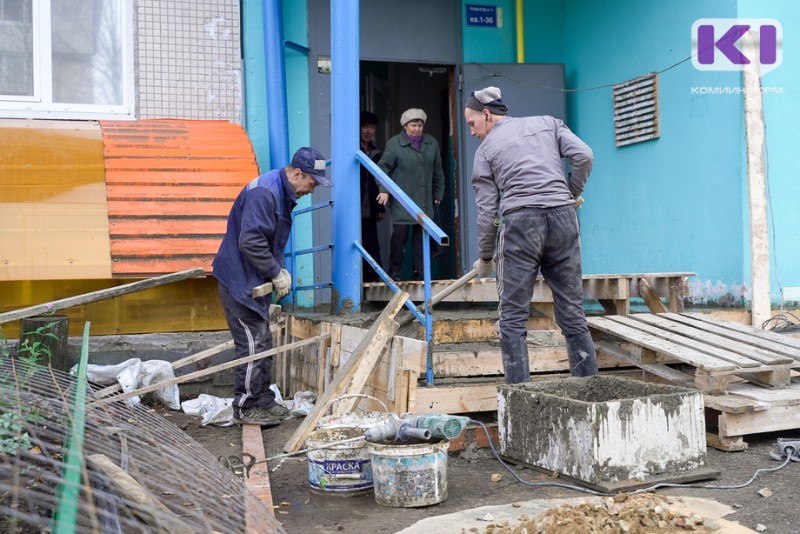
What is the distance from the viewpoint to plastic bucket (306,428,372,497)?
400 cm

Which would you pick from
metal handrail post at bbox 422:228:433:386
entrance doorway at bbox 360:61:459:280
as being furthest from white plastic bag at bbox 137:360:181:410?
entrance doorway at bbox 360:61:459:280

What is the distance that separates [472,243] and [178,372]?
10.8 ft

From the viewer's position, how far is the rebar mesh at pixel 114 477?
248cm

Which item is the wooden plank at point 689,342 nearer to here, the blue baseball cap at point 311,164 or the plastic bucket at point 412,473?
the plastic bucket at point 412,473

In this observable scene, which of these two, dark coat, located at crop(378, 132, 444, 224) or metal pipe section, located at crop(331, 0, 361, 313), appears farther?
dark coat, located at crop(378, 132, 444, 224)

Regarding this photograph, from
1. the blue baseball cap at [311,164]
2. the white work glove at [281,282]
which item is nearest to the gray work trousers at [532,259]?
the blue baseball cap at [311,164]

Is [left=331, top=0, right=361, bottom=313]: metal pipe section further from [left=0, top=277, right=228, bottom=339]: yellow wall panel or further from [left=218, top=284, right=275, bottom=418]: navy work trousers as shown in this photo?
[left=0, top=277, right=228, bottom=339]: yellow wall panel

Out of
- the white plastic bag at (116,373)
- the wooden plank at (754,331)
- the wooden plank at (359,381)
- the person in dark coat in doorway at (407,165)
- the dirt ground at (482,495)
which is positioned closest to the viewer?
the dirt ground at (482,495)

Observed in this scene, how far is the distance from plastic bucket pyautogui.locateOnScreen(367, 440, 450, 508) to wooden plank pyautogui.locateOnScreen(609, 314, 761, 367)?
1.94 metres

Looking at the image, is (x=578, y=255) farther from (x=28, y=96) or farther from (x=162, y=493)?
(x=28, y=96)

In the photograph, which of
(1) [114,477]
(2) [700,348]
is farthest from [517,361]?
(1) [114,477]

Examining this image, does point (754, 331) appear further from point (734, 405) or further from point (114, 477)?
point (114, 477)

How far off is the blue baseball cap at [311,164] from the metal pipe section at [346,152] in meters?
0.62

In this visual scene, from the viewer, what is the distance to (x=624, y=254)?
7.98 meters
